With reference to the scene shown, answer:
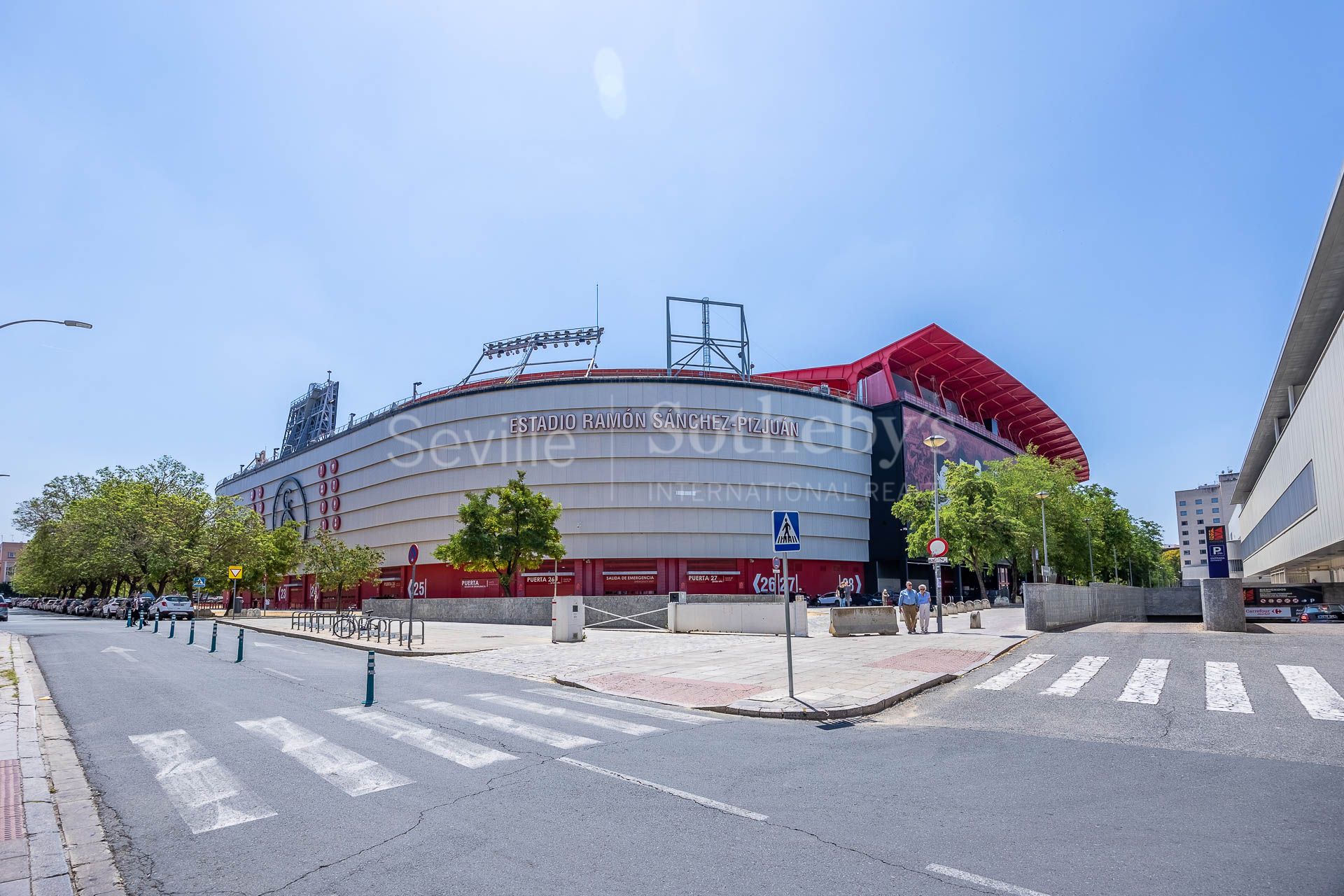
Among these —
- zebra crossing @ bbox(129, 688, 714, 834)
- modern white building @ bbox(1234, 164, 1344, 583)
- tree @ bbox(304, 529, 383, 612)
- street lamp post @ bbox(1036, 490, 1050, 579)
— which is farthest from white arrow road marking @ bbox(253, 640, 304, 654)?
street lamp post @ bbox(1036, 490, 1050, 579)

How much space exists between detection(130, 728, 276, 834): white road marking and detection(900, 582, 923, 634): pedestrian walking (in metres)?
19.5

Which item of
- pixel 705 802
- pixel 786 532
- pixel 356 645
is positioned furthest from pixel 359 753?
pixel 356 645

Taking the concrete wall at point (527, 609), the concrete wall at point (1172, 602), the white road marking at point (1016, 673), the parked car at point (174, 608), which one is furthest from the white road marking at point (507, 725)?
the concrete wall at point (1172, 602)

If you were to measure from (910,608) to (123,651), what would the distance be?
76.8 feet

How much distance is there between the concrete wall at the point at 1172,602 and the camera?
41.6 metres

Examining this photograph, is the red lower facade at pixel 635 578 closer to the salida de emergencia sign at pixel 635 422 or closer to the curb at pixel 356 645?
the salida de emergencia sign at pixel 635 422

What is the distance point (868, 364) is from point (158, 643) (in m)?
61.6

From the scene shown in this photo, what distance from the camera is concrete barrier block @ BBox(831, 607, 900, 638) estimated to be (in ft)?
76.9

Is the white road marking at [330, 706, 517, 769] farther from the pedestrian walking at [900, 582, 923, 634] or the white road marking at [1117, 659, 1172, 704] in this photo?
the pedestrian walking at [900, 582, 923, 634]

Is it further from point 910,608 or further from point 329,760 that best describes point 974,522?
point 329,760

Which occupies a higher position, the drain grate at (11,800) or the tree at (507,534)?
the tree at (507,534)

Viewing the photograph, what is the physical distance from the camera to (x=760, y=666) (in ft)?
52.5

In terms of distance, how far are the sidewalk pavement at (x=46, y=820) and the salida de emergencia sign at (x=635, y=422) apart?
160 ft

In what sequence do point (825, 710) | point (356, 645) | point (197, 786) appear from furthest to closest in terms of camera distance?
1. point (356, 645)
2. point (825, 710)
3. point (197, 786)
